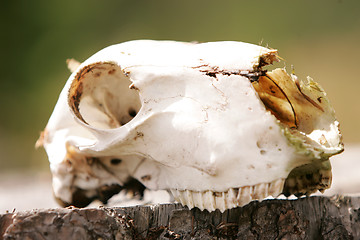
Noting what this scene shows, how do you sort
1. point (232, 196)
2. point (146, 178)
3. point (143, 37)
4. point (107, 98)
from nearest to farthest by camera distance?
point (232, 196)
point (146, 178)
point (107, 98)
point (143, 37)

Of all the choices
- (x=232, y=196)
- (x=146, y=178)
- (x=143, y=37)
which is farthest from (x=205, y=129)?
(x=143, y=37)

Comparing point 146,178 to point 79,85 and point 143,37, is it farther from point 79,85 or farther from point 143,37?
point 143,37

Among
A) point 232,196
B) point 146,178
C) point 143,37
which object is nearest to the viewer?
point 232,196

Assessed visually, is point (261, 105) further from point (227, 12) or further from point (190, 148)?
point (227, 12)

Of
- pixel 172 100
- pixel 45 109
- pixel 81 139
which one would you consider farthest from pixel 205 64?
pixel 45 109

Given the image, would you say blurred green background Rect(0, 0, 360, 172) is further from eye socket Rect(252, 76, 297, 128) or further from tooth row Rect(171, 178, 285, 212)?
tooth row Rect(171, 178, 285, 212)

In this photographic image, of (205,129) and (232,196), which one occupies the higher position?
(205,129)
